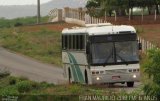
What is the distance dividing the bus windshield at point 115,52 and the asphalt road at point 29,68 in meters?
10.5

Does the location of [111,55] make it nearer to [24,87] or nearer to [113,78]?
[113,78]

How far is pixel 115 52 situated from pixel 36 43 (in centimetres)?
3678

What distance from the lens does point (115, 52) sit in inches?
1323

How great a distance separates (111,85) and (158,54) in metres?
13.1

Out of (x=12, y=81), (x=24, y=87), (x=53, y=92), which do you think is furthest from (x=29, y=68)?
(x=53, y=92)

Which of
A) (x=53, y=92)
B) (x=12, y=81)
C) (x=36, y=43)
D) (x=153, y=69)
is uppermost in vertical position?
(x=153, y=69)

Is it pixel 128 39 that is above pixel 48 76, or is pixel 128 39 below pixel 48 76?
above

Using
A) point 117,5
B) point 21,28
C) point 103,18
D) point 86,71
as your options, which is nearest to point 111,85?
point 86,71

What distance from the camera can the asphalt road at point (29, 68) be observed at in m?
47.3

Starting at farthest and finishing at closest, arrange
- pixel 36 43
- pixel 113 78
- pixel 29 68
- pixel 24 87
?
pixel 36 43
pixel 29 68
pixel 113 78
pixel 24 87

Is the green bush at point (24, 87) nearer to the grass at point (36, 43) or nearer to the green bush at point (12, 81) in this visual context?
the green bush at point (12, 81)

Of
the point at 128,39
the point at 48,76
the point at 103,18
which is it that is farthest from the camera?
the point at 103,18

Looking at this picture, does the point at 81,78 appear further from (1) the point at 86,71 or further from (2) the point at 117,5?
(2) the point at 117,5

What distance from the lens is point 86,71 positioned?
114 ft
